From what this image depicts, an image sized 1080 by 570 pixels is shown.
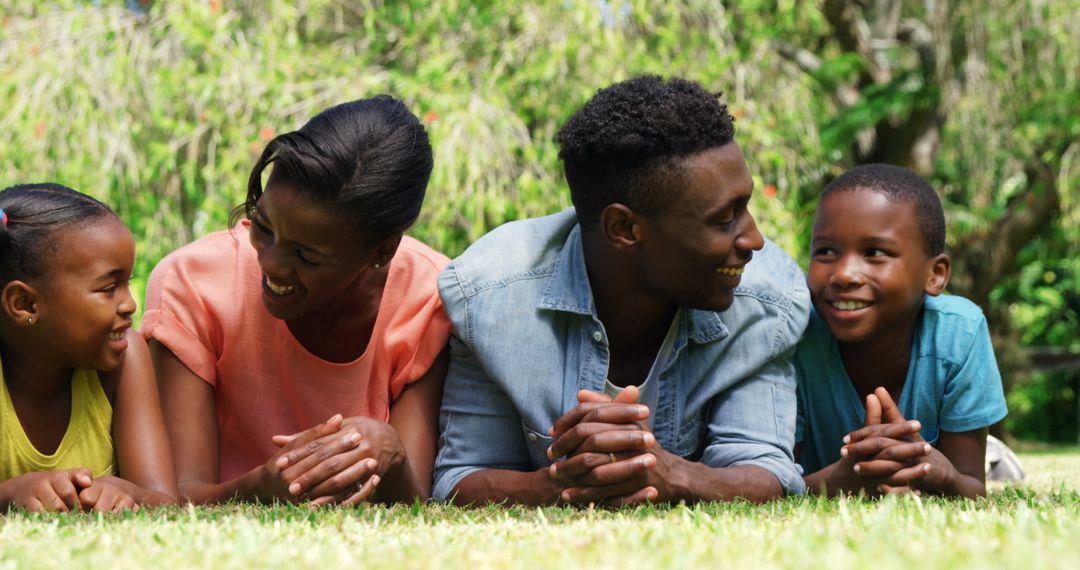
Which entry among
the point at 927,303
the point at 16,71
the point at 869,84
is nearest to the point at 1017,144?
the point at 869,84

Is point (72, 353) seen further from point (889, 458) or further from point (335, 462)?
point (889, 458)

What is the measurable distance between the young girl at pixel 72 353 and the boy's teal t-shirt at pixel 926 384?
228cm

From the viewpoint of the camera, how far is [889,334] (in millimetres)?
4227

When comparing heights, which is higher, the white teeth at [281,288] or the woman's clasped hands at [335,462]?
the white teeth at [281,288]

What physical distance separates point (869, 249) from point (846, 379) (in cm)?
48

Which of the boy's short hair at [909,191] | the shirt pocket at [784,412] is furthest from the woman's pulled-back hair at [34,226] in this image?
the boy's short hair at [909,191]

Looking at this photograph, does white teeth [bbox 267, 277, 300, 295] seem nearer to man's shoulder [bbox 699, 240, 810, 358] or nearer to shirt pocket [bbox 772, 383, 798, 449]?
man's shoulder [bbox 699, 240, 810, 358]

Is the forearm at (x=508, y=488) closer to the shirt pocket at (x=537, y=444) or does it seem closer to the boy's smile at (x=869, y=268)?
the shirt pocket at (x=537, y=444)

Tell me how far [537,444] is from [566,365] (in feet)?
0.91

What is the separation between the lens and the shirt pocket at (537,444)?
3.75 m

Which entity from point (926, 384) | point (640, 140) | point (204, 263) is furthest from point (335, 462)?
point (926, 384)

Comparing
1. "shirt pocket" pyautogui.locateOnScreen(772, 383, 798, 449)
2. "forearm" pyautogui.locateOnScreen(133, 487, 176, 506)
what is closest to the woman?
"forearm" pyautogui.locateOnScreen(133, 487, 176, 506)

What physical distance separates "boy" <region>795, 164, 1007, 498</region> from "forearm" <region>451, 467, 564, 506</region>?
0.96 m

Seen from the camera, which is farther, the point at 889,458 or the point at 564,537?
the point at 889,458
